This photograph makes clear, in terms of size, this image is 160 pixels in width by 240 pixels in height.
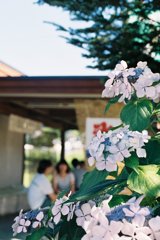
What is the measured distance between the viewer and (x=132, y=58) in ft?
22.6

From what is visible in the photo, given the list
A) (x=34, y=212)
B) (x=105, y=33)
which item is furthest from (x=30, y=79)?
(x=34, y=212)

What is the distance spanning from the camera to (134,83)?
63.7 inches

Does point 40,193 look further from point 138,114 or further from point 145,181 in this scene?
point 145,181

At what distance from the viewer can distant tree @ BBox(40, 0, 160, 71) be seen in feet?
21.8

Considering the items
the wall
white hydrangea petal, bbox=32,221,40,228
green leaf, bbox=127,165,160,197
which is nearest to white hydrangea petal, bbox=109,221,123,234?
green leaf, bbox=127,165,160,197

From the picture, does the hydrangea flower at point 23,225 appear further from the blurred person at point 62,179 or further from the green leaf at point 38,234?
the blurred person at point 62,179

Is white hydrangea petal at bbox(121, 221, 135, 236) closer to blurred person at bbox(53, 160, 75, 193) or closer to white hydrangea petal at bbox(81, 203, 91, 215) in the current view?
white hydrangea petal at bbox(81, 203, 91, 215)

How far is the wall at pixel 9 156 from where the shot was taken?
35.7ft

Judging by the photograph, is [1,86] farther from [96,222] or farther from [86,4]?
[96,222]

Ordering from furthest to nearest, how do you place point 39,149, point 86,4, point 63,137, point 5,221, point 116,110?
point 39,149 → point 63,137 → point 5,221 → point 116,110 → point 86,4

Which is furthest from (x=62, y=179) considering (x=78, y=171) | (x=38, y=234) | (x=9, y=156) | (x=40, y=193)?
(x=38, y=234)

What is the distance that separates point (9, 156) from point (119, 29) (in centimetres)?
550

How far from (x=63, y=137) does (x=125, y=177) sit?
13724mm

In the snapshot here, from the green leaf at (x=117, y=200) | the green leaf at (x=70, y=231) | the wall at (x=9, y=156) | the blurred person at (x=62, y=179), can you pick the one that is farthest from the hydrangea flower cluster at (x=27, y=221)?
the wall at (x=9, y=156)
